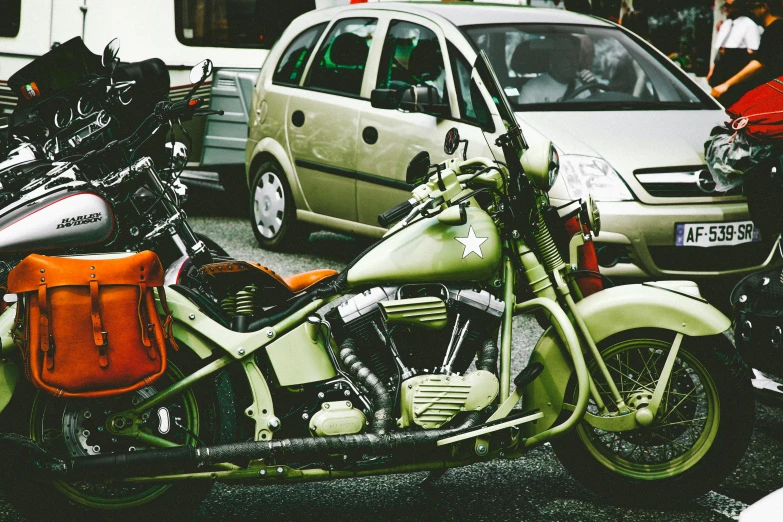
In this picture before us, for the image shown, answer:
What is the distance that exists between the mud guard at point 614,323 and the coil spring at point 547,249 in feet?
0.52

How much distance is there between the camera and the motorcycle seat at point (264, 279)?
11.6 feet

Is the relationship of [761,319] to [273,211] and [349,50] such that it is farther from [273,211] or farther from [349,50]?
[273,211]

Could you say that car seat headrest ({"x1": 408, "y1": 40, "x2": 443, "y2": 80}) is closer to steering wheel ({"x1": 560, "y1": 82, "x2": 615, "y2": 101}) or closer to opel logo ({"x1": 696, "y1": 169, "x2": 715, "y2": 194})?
steering wheel ({"x1": 560, "y1": 82, "x2": 615, "y2": 101})

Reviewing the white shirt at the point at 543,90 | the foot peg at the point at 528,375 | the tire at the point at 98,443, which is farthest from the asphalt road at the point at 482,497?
the white shirt at the point at 543,90

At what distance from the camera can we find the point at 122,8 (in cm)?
887

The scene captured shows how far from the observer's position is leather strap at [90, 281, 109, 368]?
3039mm

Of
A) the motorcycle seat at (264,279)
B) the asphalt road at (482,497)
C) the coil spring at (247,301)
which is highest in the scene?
the motorcycle seat at (264,279)

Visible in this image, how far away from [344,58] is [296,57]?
60 cm

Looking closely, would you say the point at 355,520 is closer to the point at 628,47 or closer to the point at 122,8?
the point at 628,47

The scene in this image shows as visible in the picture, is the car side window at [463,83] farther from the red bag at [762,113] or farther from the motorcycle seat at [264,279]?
the motorcycle seat at [264,279]

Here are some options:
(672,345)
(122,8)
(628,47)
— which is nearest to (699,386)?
(672,345)

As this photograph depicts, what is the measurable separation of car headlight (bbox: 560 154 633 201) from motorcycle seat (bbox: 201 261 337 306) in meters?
2.35

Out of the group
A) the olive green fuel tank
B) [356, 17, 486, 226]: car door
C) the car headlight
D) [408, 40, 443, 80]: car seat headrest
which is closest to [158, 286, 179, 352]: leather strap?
the olive green fuel tank

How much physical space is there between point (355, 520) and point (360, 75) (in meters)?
4.02
